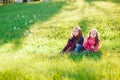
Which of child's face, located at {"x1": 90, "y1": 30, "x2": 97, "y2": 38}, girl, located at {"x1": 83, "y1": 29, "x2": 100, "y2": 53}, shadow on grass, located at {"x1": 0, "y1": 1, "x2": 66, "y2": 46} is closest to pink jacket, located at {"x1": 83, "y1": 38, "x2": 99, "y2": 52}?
girl, located at {"x1": 83, "y1": 29, "x2": 100, "y2": 53}

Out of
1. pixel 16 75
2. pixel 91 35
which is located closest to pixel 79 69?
pixel 16 75

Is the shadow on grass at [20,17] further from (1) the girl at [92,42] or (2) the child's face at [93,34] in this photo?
(2) the child's face at [93,34]

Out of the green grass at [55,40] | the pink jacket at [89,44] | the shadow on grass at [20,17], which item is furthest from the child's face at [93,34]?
the shadow on grass at [20,17]

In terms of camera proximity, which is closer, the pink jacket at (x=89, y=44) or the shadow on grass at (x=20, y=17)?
the pink jacket at (x=89, y=44)

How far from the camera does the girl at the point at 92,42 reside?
452 inches

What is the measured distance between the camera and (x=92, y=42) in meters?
11.6

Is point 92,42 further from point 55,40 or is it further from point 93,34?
point 55,40

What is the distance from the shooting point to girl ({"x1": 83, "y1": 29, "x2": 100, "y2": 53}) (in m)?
11.5

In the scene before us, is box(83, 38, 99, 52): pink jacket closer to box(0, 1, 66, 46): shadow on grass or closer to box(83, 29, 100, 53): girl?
box(83, 29, 100, 53): girl

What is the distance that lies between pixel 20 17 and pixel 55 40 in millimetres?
6705

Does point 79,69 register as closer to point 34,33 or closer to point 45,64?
point 45,64

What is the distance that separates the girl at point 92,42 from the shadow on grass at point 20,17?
3851 mm

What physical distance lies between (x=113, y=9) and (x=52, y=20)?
3.68 meters

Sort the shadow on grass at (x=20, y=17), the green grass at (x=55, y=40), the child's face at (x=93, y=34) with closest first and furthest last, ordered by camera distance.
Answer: the green grass at (x=55, y=40)
the child's face at (x=93, y=34)
the shadow on grass at (x=20, y=17)
